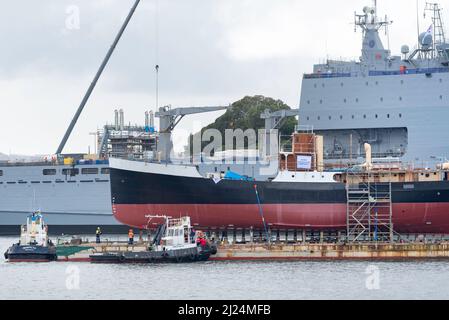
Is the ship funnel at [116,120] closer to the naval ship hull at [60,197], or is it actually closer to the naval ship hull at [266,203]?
the naval ship hull at [60,197]

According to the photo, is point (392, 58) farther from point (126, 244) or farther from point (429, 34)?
point (126, 244)

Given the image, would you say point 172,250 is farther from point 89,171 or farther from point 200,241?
point 89,171

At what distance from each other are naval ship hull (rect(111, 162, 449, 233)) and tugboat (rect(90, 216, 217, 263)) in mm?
7842

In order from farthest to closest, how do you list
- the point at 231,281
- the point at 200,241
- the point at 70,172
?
the point at 70,172
the point at 200,241
the point at 231,281

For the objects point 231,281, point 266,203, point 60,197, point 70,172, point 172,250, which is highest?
point 70,172

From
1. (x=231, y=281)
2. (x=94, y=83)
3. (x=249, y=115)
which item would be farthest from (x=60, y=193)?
(x=231, y=281)

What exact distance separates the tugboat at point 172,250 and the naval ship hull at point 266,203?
7842 millimetres

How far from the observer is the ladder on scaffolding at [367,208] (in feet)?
210

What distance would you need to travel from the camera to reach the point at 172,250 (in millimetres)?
56156

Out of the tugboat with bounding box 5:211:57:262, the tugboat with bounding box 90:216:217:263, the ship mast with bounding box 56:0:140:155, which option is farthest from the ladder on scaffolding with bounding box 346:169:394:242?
the ship mast with bounding box 56:0:140:155

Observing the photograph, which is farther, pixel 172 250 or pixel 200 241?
pixel 200 241

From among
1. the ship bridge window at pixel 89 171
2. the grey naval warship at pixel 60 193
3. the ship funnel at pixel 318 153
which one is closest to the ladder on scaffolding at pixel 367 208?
the ship funnel at pixel 318 153

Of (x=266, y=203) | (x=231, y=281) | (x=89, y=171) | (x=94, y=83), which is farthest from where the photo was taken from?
(x=94, y=83)

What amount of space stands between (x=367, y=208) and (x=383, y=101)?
13.1 metres
